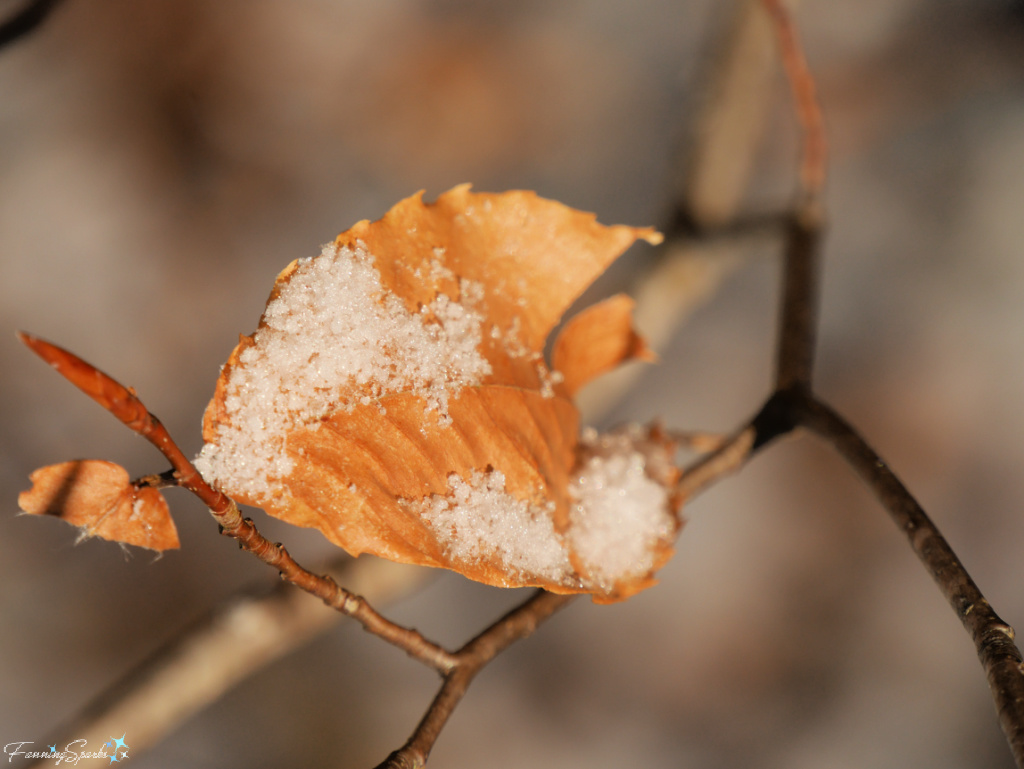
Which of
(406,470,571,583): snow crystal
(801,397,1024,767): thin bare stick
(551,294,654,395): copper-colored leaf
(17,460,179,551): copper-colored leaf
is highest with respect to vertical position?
(17,460,179,551): copper-colored leaf

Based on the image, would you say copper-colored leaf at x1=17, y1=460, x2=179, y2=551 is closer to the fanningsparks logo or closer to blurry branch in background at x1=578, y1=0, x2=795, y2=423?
the fanningsparks logo

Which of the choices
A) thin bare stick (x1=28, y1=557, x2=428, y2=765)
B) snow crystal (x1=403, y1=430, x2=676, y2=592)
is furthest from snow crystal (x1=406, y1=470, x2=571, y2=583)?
thin bare stick (x1=28, y1=557, x2=428, y2=765)

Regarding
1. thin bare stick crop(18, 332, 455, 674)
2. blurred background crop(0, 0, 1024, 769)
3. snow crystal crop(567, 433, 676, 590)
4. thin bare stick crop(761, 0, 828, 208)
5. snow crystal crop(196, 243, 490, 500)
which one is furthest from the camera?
blurred background crop(0, 0, 1024, 769)

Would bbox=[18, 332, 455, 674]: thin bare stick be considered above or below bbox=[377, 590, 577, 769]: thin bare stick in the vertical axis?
above

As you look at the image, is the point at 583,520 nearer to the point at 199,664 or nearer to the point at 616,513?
the point at 616,513

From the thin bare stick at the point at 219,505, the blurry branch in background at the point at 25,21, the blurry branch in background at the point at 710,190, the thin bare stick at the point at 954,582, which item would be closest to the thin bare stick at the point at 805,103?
the blurry branch in background at the point at 710,190

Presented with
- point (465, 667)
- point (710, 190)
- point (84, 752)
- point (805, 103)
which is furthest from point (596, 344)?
point (84, 752)

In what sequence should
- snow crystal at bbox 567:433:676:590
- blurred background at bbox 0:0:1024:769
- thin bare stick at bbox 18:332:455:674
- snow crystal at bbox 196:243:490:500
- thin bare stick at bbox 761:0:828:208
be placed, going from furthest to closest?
blurred background at bbox 0:0:1024:769
thin bare stick at bbox 761:0:828:208
snow crystal at bbox 567:433:676:590
snow crystal at bbox 196:243:490:500
thin bare stick at bbox 18:332:455:674
